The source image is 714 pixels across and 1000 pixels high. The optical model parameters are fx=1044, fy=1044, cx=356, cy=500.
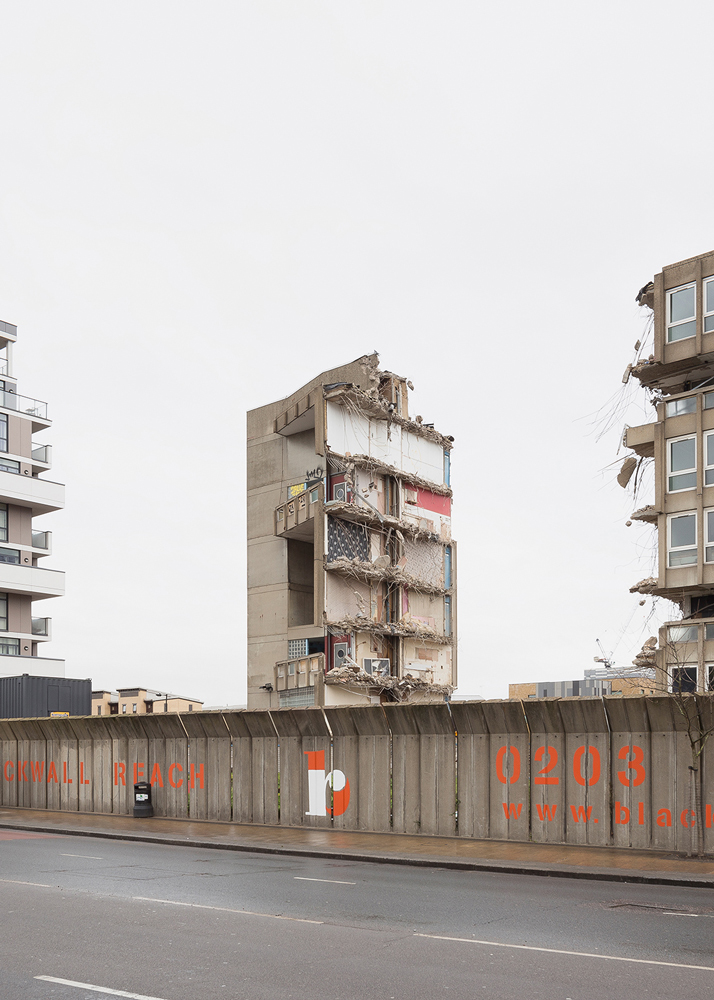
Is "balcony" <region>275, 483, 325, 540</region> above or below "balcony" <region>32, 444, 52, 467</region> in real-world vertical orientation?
below

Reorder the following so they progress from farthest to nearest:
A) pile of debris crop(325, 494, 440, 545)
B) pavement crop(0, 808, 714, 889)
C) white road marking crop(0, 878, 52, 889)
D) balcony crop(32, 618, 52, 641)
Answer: balcony crop(32, 618, 52, 641) < pile of debris crop(325, 494, 440, 545) < pavement crop(0, 808, 714, 889) < white road marking crop(0, 878, 52, 889)

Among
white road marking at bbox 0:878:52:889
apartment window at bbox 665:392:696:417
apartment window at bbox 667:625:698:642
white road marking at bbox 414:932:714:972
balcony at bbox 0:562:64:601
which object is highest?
apartment window at bbox 665:392:696:417

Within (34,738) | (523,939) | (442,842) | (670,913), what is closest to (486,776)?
(442,842)

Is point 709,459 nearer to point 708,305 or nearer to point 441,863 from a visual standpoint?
point 708,305

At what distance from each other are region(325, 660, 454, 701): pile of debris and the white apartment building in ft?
99.9

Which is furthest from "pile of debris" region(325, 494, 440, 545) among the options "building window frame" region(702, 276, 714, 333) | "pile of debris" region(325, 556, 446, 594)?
"building window frame" region(702, 276, 714, 333)

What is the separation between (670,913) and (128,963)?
6.32 metres

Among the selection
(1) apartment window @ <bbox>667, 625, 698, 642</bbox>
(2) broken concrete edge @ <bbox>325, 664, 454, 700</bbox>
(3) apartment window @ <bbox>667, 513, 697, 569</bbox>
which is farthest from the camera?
(2) broken concrete edge @ <bbox>325, 664, 454, 700</bbox>

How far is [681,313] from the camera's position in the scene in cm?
3788

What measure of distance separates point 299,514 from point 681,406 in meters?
21.8

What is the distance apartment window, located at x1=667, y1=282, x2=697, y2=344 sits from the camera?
123 ft

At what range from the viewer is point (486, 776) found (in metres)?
20.2

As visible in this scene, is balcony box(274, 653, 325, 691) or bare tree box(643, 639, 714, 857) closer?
bare tree box(643, 639, 714, 857)

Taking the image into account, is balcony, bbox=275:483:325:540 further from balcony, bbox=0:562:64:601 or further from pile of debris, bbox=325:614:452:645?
balcony, bbox=0:562:64:601
